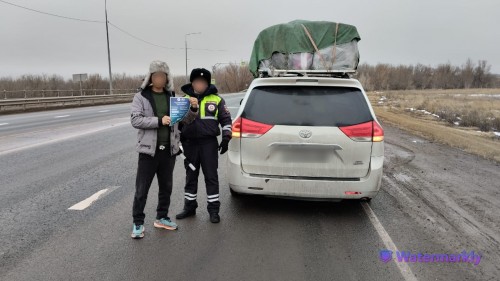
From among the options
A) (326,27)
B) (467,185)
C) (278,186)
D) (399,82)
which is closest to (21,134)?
(326,27)

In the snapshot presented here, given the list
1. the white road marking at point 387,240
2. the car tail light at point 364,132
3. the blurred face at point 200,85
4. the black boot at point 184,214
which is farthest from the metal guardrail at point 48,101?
the car tail light at point 364,132

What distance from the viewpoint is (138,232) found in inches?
174

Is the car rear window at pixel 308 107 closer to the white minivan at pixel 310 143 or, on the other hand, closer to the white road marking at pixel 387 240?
the white minivan at pixel 310 143

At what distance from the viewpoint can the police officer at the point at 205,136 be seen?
4848 millimetres

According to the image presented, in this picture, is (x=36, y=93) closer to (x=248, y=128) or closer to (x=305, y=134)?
(x=248, y=128)

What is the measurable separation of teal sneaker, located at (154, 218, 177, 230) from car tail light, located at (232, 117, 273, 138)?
1.24 meters

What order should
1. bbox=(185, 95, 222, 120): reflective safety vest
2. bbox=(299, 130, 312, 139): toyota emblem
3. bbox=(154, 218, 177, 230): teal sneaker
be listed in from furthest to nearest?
1. bbox=(185, 95, 222, 120): reflective safety vest
2. bbox=(299, 130, 312, 139): toyota emblem
3. bbox=(154, 218, 177, 230): teal sneaker

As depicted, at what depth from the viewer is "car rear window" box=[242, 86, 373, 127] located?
487 cm

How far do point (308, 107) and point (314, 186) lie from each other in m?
0.92

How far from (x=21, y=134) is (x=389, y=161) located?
11020 mm

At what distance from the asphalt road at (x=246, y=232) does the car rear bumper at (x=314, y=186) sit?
356 millimetres
